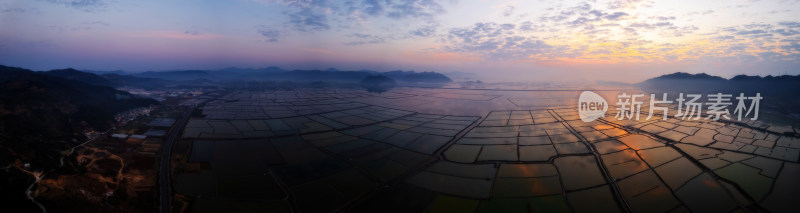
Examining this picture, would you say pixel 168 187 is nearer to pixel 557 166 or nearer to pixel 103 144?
pixel 103 144

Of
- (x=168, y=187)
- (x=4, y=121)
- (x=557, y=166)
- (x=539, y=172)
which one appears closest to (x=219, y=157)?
(x=168, y=187)

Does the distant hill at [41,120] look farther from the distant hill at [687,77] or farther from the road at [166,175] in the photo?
the distant hill at [687,77]

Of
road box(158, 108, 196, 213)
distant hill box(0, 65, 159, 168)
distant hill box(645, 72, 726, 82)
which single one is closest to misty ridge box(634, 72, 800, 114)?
distant hill box(645, 72, 726, 82)

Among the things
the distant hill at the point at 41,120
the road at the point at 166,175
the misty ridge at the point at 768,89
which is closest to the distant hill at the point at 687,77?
the misty ridge at the point at 768,89

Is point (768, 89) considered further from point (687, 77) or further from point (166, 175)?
point (166, 175)

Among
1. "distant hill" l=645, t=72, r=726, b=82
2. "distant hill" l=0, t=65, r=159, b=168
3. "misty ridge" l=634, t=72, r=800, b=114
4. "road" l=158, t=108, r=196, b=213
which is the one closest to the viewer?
"road" l=158, t=108, r=196, b=213

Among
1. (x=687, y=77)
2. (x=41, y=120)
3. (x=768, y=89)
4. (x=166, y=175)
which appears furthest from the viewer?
(x=687, y=77)

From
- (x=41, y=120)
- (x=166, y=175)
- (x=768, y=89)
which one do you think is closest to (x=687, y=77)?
(x=768, y=89)

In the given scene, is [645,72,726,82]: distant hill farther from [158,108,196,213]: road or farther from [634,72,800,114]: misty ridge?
[158,108,196,213]: road
